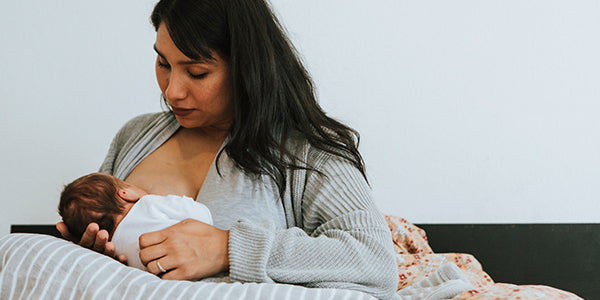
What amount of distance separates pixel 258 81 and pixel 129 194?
13.6 inches

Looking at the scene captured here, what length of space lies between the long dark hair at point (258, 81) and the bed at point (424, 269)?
364 mm

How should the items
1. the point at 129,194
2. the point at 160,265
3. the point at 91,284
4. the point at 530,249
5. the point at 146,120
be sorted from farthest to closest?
1. the point at 530,249
2. the point at 146,120
3. the point at 129,194
4. the point at 160,265
5. the point at 91,284

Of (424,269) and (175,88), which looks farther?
(424,269)

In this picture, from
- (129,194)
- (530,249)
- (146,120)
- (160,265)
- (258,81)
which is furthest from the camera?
(530,249)

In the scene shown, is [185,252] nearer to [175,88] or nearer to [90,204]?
[90,204]

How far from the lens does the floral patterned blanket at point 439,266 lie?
969 mm

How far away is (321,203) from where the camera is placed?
112cm

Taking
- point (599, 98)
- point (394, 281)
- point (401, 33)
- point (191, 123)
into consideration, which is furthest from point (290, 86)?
point (599, 98)

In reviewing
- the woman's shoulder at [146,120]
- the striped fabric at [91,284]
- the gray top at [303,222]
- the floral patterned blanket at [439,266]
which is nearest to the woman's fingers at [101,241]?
the striped fabric at [91,284]

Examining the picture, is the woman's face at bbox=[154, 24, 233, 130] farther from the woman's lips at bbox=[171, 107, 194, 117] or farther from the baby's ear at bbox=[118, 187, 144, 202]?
the baby's ear at bbox=[118, 187, 144, 202]

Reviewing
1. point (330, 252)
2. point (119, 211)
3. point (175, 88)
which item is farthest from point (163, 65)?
point (330, 252)

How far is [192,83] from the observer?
1.16 m

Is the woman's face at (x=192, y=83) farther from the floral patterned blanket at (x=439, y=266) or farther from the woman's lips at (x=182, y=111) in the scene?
the floral patterned blanket at (x=439, y=266)

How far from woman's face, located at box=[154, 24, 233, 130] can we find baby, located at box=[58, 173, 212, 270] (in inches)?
8.6
